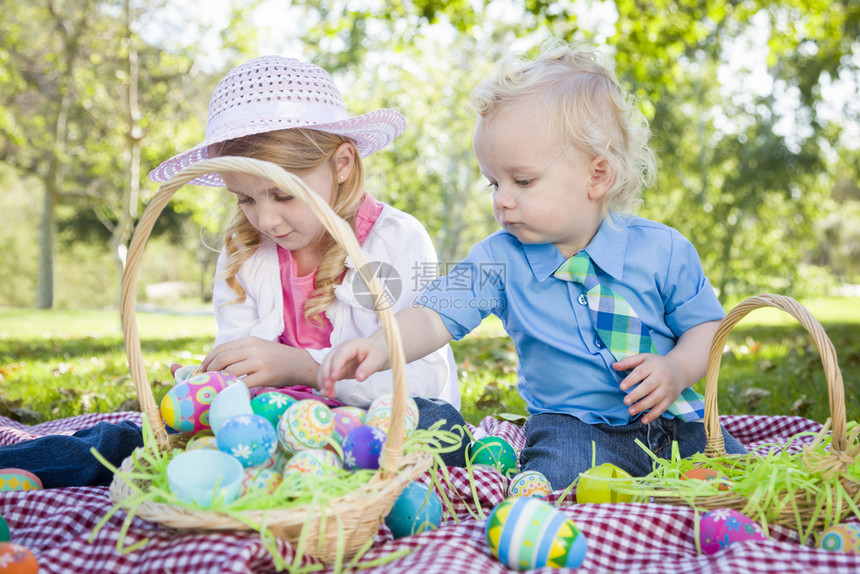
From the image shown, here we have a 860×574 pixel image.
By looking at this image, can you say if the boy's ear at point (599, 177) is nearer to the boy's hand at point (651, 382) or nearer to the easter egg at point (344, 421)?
the boy's hand at point (651, 382)

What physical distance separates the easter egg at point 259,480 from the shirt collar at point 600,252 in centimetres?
111

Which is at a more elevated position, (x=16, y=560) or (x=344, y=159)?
(x=344, y=159)

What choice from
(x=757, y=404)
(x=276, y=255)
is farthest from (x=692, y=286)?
(x=276, y=255)

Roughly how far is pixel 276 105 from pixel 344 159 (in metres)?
0.34

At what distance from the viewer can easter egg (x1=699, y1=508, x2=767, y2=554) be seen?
1462mm

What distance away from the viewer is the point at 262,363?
210cm

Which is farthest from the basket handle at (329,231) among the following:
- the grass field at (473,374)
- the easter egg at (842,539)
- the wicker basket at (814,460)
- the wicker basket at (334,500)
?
the grass field at (473,374)

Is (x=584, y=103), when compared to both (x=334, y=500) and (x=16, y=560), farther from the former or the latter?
(x=16, y=560)

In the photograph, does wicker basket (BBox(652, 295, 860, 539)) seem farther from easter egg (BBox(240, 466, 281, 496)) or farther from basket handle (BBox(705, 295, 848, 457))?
easter egg (BBox(240, 466, 281, 496))

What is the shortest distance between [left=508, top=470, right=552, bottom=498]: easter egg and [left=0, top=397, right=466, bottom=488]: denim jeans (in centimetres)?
31

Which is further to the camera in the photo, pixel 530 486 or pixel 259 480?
pixel 530 486

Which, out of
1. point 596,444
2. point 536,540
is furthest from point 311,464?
point 596,444

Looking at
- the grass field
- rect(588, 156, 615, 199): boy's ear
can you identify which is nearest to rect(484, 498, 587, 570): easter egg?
rect(588, 156, 615, 199): boy's ear

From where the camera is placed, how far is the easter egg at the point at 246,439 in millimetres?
1479
